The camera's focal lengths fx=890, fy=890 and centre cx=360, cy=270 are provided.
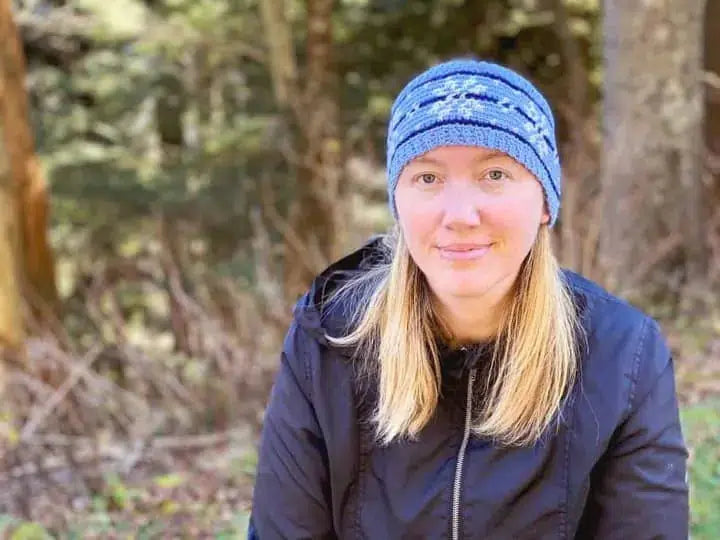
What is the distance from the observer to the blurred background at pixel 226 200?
4.84m

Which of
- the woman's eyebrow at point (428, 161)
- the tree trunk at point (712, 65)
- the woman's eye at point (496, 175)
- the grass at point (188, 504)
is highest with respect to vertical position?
the tree trunk at point (712, 65)

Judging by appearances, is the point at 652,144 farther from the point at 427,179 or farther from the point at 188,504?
the point at 427,179

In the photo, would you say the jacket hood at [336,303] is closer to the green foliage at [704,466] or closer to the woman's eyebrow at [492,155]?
the woman's eyebrow at [492,155]

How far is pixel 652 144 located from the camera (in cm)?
590

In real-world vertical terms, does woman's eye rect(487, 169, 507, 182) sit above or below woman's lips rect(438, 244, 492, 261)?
above

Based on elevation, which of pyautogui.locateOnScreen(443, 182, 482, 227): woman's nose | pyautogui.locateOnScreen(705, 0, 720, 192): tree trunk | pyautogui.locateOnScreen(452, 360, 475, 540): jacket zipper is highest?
pyautogui.locateOnScreen(705, 0, 720, 192): tree trunk

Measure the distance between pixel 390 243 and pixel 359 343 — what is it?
1.12ft

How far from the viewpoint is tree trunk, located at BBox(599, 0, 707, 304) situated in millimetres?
5812

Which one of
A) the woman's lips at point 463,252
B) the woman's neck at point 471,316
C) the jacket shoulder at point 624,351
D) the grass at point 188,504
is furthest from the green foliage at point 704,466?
the woman's lips at point 463,252

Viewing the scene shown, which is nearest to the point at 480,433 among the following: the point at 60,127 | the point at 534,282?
the point at 534,282

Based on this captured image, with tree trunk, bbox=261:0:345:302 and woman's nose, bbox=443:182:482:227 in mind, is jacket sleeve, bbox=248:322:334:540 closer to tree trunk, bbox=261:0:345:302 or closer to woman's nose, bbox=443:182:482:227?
woman's nose, bbox=443:182:482:227

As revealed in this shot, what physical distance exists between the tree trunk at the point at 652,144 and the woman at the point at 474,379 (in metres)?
3.88

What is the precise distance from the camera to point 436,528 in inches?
78.8

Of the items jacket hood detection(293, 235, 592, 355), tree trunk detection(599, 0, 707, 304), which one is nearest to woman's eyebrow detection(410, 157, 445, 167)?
jacket hood detection(293, 235, 592, 355)
